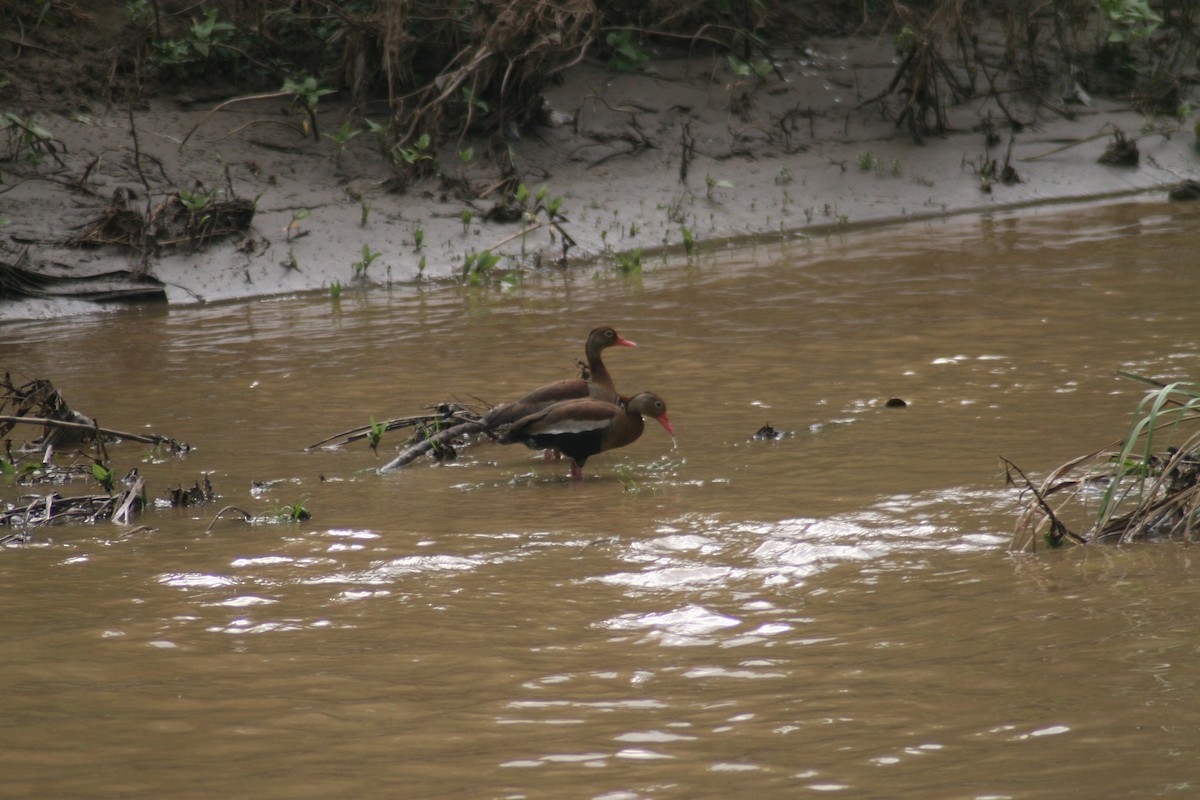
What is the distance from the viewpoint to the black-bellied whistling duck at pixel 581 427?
22.7 ft

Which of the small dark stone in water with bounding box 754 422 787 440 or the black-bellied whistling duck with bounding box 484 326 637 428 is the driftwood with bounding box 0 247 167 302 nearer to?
the black-bellied whistling duck with bounding box 484 326 637 428

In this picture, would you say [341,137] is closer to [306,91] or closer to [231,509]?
[306,91]

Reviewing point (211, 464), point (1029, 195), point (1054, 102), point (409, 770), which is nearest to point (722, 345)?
point (211, 464)

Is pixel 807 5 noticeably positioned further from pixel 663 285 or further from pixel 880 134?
pixel 663 285

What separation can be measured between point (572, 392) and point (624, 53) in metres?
10.7

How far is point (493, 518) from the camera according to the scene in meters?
5.94

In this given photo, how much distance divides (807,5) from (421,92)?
264 inches

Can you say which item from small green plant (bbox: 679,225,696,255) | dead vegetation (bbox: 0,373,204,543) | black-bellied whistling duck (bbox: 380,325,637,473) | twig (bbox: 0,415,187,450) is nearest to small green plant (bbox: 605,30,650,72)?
small green plant (bbox: 679,225,696,255)

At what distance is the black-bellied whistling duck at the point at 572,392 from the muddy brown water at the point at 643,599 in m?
0.34

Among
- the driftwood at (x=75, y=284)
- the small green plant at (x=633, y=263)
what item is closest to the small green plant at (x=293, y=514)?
the driftwood at (x=75, y=284)

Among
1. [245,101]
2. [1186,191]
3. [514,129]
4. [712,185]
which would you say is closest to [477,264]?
[514,129]

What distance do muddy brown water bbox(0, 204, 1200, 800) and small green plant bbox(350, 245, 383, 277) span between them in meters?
3.64

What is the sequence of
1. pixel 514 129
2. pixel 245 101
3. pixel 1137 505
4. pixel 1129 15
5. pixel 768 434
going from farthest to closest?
pixel 1129 15 < pixel 514 129 < pixel 245 101 < pixel 768 434 < pixel 1137 505

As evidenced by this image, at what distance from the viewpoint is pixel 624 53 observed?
683 inches
